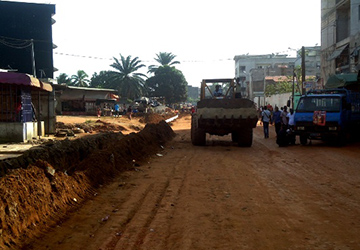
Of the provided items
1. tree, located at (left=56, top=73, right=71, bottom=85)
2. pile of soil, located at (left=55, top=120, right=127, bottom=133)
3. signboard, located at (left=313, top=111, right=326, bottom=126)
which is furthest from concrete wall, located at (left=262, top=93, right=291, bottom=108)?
tree, located at (left=56, top=73, right=71, bottom=85)

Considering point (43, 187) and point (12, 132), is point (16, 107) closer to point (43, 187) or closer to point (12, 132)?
point (12, 132)

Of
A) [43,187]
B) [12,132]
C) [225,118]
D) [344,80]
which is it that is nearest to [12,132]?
[12,132]

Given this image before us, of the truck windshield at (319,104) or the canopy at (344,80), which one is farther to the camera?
the canopy at (344,80)

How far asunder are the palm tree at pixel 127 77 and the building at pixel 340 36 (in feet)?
110

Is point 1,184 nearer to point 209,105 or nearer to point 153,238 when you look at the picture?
point 153,238

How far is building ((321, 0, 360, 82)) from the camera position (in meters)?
30.4

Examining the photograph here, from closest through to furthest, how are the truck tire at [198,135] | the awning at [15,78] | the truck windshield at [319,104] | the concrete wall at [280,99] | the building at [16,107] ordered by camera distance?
the truck tire at [198,135], the truck windshield at [319,104], the awning at [15,78], the building at [16,107], the concrete wall at [280,99]

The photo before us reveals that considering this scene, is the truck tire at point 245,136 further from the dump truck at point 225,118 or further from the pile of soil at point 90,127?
the pile of soil at point 90,127

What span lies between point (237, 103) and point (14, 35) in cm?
3096

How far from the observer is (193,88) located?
168125 millimetres

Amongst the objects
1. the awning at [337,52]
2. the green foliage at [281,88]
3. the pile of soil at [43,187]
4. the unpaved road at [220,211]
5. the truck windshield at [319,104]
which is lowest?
the unpaved road at [220,211]

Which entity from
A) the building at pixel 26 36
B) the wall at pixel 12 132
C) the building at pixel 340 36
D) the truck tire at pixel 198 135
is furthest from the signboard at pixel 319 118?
the building at pixel 26 36

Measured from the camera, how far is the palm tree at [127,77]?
6341 centimetres

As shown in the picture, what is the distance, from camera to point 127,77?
6400 centimetres
